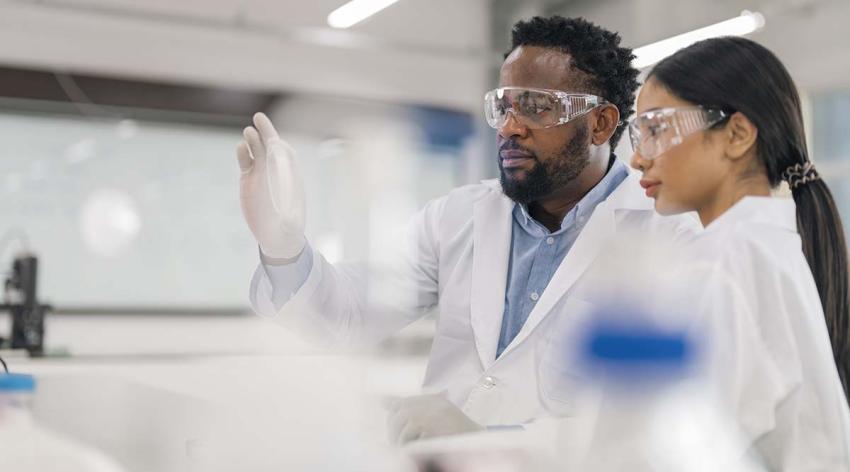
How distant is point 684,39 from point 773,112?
0.12m

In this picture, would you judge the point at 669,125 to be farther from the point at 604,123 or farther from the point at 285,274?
the point at 285,274

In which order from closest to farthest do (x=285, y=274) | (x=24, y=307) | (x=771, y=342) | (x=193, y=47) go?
1. (x=771, y=342)
2. (x=285, y=274)
3. (x=24, y=307)
4. (x=193, y=47)

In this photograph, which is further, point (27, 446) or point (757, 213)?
point (757, 213)

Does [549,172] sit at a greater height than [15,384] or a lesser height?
greater

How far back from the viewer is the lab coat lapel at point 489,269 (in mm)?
1042

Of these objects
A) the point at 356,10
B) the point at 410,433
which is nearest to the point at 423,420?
the point at 410,433

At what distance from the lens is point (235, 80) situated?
15.5 ft

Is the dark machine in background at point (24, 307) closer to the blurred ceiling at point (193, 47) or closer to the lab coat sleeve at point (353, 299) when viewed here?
the blurred ceiling at point (193, 47)

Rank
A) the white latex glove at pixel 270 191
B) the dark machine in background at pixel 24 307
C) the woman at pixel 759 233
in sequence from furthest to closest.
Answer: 1. the dark machine in background at pixel 24 307
2. the white latex glove at pixel 270 191
3. the woman at pixel 759 233

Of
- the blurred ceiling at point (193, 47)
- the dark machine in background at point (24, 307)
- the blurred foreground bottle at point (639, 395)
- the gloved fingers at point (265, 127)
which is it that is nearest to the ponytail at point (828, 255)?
the blurred foreground bottle at point (639, 395)

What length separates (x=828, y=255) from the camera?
0.82 meters

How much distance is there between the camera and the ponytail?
78cm

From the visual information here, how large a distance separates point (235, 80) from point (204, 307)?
3.67 feet

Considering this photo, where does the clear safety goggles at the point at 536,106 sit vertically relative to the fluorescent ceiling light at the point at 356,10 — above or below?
below
